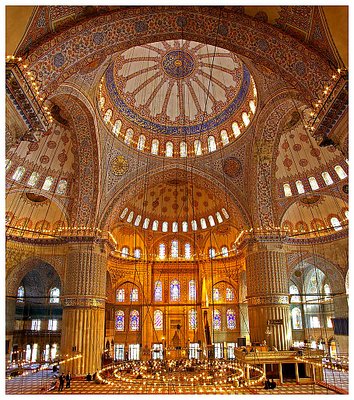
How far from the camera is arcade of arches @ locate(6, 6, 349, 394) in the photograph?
41.3 feet

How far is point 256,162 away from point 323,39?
1147 cm

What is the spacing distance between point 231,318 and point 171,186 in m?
11.9

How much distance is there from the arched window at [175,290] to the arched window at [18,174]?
51.7 feet

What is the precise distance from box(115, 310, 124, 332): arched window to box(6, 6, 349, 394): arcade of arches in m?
0.08

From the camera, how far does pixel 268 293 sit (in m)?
20.3

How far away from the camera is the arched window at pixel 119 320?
29.8 metres

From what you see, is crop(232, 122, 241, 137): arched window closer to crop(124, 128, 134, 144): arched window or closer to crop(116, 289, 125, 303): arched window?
crop(124, 128, 134, 144): arched window

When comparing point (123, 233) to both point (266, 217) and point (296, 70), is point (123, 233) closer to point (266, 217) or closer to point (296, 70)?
point (266, 217)

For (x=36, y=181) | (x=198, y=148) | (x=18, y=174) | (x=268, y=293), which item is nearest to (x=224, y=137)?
(x=198, y=148)

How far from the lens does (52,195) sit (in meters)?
21.7

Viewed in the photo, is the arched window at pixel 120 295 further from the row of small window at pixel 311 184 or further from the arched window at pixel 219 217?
the row of small window at pixel 311 184

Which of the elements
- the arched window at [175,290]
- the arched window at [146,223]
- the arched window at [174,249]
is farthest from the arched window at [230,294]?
the arched window at [146,223]

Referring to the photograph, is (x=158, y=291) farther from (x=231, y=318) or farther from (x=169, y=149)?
(x=169, y=149)

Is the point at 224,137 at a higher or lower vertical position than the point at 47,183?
higher
